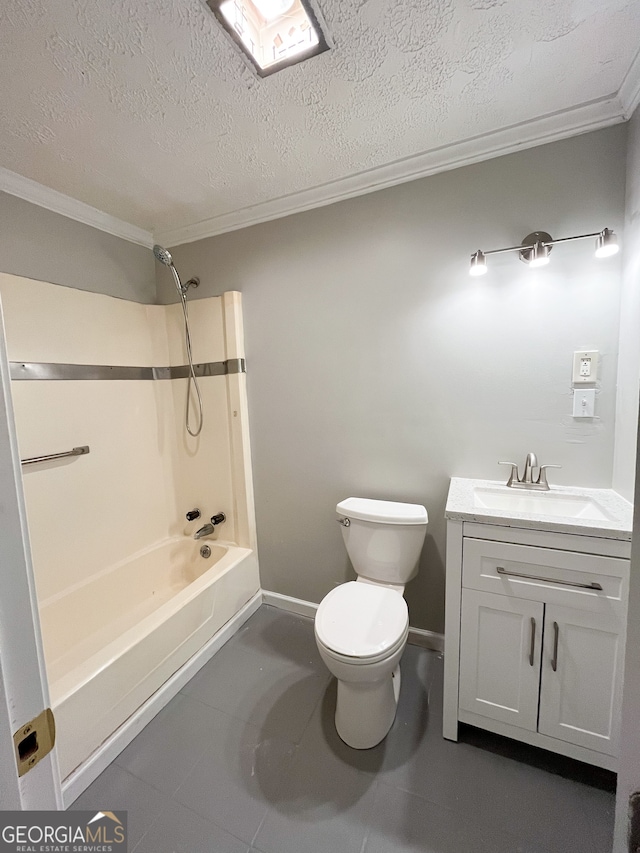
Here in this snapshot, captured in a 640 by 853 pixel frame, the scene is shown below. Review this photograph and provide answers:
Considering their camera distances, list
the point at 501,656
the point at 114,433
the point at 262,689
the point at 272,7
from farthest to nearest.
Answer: the point at 114,433, the point at 262,689, the point at 501,656, the point at 272,7

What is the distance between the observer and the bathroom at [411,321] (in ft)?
4.28

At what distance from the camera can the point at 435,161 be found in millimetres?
1470

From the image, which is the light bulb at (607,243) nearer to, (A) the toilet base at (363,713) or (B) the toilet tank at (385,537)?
(B) the toilet tank at (385,537)

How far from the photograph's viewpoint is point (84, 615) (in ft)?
5.67

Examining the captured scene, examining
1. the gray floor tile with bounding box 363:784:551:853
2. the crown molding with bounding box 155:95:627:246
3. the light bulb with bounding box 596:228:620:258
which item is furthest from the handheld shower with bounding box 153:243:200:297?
the gray floor tile with bounding box 363:784:551:853

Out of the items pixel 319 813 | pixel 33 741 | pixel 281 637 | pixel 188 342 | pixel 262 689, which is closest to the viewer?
pixel 33 741

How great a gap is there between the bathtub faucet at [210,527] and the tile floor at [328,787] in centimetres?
81

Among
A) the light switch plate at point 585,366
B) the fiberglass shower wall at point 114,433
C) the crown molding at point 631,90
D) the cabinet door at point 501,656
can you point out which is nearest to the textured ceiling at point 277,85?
the crown molding at point 631,90

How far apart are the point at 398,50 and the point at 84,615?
8.69ft

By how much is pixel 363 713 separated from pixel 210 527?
129cm

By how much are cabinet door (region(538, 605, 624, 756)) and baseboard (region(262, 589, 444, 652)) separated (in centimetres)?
60

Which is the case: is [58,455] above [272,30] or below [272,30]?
below

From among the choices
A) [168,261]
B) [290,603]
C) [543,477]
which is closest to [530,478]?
[543,477]

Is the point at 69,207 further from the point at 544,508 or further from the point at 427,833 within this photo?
the point at 427,833
